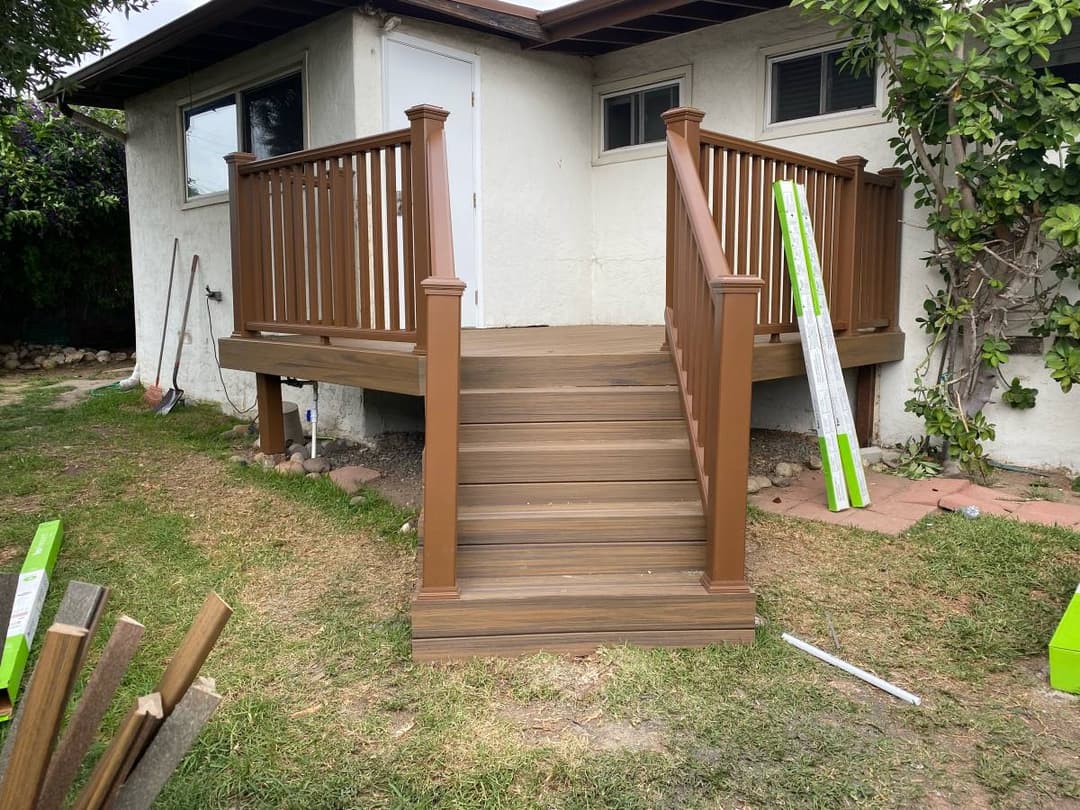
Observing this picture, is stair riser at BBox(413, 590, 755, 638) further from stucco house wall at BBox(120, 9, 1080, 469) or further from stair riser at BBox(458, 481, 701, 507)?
stucco house wall at BBox(120, 9, 1080, 469)

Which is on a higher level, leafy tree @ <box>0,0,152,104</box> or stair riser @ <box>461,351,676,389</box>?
leafy tree @ <box>0,0,152,104</box>

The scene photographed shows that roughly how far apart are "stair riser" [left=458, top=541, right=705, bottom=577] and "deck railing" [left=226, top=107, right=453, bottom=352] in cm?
122

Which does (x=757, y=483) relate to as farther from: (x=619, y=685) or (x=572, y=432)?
(x=619, y=685)

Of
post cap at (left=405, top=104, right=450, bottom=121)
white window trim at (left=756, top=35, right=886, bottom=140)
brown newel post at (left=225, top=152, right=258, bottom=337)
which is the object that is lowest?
brown newel post at (left=225, top=152, right=258, bottom=337)

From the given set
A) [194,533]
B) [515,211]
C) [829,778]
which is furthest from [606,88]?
[829,778]

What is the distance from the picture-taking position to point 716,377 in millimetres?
2984

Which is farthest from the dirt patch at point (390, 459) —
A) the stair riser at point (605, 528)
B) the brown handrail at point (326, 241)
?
the stair riser at point (605, 528)

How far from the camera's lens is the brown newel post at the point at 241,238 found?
5180mm

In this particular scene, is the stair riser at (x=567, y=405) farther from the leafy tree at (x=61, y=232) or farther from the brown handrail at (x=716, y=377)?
the leafy tree at (x=61, y=232)

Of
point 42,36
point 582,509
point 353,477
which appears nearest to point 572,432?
point 582,509

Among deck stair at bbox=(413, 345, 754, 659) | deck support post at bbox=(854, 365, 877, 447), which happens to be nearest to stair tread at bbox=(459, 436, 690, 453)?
deck stair at bbox=(413, 345, 754, 659)

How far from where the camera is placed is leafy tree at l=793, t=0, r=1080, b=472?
14.2 feet

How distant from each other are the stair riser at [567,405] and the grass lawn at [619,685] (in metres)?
0.80

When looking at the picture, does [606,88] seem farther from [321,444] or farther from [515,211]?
[321,444]
